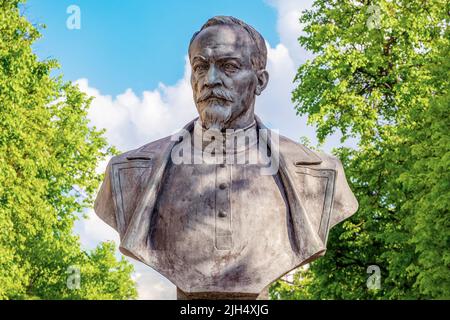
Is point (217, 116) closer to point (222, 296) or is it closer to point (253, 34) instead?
point (253, 34)

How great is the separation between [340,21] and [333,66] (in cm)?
214

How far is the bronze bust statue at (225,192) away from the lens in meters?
6.89

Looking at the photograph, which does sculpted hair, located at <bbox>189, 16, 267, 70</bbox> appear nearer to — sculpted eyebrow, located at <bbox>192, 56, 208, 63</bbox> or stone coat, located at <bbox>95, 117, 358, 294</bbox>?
sculpted eyebrow, located at <bbox>192, 56, 208, 63</bbox>

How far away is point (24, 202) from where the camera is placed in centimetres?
2338

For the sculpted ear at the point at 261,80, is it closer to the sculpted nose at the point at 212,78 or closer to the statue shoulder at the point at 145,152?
the sculpted nose at the point at 212,78

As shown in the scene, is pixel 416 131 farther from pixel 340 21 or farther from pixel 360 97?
pixel 340 21

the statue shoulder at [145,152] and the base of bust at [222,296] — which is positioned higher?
the statue shoulder at [145,152]

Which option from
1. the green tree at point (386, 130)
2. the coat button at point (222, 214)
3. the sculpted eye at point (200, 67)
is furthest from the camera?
the green tree at point (386, 130)

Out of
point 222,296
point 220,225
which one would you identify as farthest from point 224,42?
point 222,296

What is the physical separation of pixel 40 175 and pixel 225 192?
62.1ft

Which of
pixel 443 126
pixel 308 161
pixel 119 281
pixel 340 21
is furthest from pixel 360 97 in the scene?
pixel 308 161

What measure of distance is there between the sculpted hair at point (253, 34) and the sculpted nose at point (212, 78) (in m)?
0.33

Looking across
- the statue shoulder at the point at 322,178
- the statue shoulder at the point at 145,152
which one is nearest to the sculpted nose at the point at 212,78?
the statue shoulder at the point at 145,152

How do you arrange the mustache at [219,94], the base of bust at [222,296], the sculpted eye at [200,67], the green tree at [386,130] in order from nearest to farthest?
the base of bust at [222,296], the mustache at [219,94], the sculpted eye at [200,67], the green tree at [386,130]
